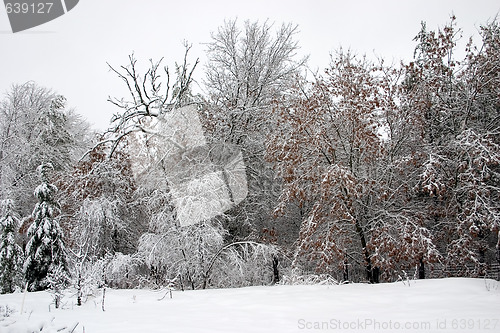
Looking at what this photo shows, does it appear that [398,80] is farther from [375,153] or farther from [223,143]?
[223,143]

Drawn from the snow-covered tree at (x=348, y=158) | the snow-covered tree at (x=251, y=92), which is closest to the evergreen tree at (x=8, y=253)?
the snow-covered tree at (x=251, y=92)

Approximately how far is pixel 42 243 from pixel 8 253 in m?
2.80

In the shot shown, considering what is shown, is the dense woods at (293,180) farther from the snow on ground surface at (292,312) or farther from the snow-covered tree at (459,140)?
the snow on ground surface at (292,312)

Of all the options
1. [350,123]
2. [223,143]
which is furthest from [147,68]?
[350,123]

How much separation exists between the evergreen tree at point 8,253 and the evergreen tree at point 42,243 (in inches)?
85.0

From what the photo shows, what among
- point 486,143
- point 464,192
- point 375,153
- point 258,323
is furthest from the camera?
point 375,153

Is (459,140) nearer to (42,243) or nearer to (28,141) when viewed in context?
(42,243)

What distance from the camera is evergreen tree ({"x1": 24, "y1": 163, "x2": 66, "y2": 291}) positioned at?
11.3 meters

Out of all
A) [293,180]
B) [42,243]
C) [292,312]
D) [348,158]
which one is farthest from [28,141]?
[292,312]

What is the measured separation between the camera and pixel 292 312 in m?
4.38

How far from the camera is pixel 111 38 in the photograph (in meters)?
196

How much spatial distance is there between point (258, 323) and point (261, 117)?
996 cm

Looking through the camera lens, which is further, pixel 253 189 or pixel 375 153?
pixel 253 189

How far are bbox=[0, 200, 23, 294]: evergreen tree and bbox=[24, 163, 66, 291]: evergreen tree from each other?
2.16m
